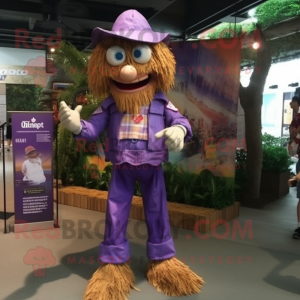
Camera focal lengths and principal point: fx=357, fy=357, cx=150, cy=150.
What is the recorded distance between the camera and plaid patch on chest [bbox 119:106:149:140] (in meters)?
2.38

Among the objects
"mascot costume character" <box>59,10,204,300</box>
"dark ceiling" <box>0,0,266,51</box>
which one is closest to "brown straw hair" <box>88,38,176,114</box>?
"mascot costume character" <box>59,10,204,300</box>

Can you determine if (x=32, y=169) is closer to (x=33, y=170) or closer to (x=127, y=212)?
(x=33, y=170)

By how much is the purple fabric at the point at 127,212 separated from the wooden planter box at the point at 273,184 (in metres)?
3.22

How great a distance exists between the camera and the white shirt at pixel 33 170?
3.59 m

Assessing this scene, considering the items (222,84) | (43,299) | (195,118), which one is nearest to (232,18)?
(222,84)

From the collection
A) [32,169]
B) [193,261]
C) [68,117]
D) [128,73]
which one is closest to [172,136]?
[128,73]

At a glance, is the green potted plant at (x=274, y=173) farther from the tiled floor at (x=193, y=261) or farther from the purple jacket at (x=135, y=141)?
the purple jacket at (x=135, y=141)

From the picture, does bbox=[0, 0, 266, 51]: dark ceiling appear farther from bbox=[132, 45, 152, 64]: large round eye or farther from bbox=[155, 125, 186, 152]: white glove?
bbox=[155, 125, 186, 152]: white glove

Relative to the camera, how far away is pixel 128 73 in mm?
2287

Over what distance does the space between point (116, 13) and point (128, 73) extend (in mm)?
3652

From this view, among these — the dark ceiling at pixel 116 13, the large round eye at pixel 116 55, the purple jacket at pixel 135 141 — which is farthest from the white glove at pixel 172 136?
the dark ceiling at pixel 116 13

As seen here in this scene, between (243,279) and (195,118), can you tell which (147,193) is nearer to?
(243,279)

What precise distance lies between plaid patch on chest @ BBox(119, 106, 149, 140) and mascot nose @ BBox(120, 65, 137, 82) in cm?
23

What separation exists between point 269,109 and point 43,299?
14.5 ft
